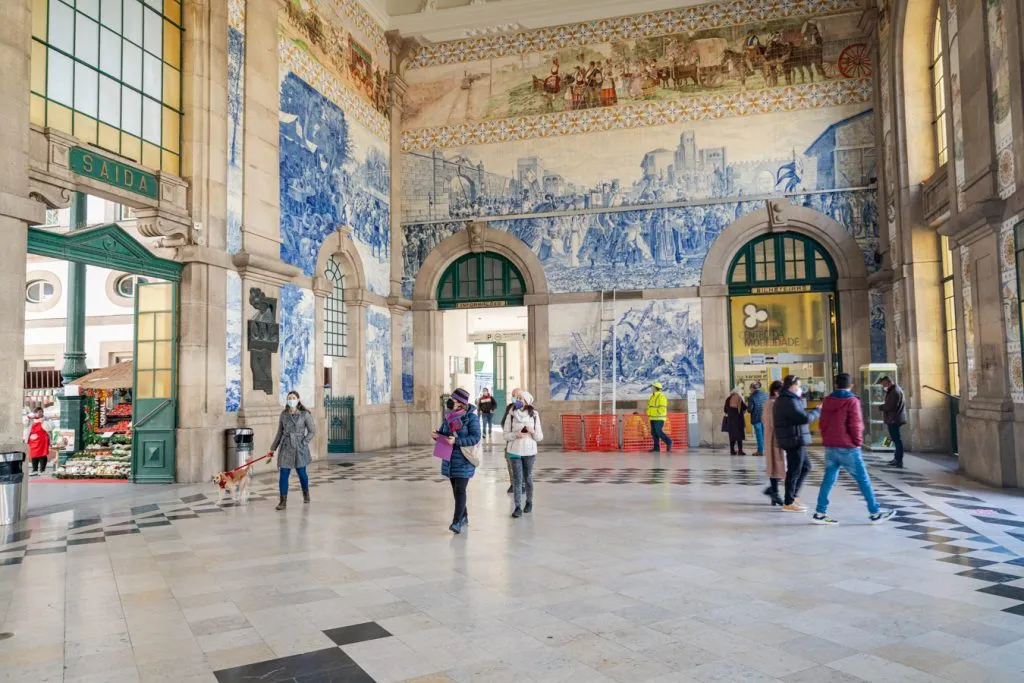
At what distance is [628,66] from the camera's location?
18641mm

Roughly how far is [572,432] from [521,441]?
940 centimetres

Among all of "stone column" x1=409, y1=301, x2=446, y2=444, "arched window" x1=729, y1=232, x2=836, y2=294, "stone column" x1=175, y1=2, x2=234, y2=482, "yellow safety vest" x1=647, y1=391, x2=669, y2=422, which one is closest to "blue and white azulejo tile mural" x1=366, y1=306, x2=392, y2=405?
"stone column" x1=409, y1=301, x2=446, y2=444

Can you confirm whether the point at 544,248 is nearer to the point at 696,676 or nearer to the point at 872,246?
the point at 872,246

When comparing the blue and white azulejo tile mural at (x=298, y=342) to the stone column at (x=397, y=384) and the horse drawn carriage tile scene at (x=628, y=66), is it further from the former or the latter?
the horse drawn carriage tile scene at (x=628, y=66)

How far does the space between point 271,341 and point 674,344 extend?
9317mm

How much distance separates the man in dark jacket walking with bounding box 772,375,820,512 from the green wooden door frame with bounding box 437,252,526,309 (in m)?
11.3

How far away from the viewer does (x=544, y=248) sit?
61.9 feet

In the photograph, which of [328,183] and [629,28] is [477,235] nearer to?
[328,183]

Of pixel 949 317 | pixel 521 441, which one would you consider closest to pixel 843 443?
pixel 521 441

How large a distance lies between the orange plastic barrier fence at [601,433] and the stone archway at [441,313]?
1.75 m

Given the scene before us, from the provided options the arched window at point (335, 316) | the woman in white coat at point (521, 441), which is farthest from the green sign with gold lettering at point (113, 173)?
the woman in white coat at point (521, 441)

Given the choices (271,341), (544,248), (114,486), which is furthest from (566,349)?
(114,486)

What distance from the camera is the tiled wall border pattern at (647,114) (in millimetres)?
17484

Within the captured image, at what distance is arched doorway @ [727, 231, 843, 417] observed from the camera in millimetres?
17672
